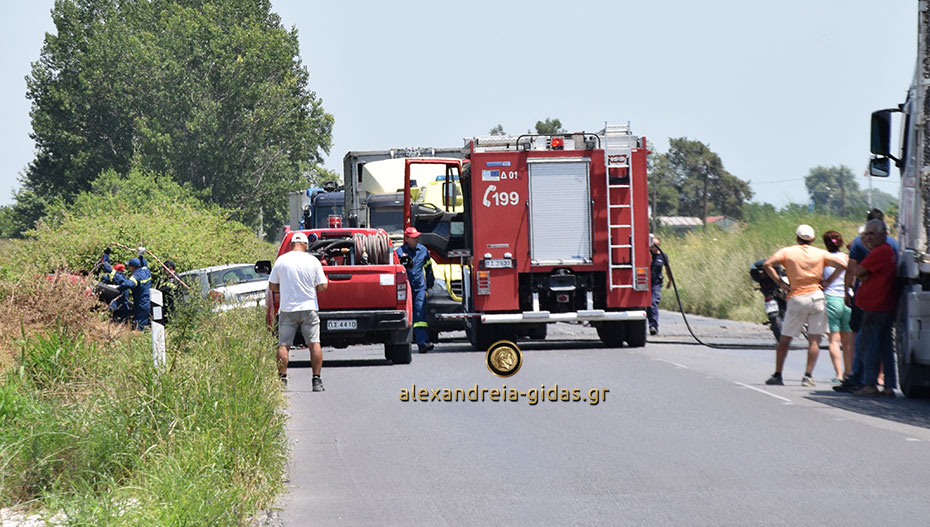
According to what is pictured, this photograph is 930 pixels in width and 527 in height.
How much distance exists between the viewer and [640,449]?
10125 millimetres

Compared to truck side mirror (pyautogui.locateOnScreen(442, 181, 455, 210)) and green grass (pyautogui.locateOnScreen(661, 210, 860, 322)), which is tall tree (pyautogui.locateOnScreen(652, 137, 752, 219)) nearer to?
green grass (pyautogui.locateOnScreen(661, 210, 860, 322))

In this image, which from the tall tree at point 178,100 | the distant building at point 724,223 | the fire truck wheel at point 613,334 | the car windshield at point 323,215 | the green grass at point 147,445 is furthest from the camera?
the tall tree at point 178,100

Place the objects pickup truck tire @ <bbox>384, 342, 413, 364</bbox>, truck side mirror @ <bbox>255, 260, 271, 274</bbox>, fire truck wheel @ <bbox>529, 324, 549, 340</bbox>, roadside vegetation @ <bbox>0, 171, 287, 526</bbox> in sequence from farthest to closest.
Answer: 1. fire truck wheel @ <bbox>529, 324, 549, 340</bbox>
2. truck side mirror @ <bbox>255, 260, 271, 274</bbox>
3. pickup truck tire @ <bbox>384, 342, 413, 364</bbox>
4. roadside vegetation @ <bbox>0, 171, 287, 526</bbox>

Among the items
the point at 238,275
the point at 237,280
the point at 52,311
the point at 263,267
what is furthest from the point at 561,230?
the point at 52,311

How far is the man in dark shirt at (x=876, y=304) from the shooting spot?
13477mm

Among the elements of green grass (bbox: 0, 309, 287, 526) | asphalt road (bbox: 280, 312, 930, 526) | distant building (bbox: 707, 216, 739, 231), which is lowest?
asphalt road (bbox: 280, 312, 930, 526)

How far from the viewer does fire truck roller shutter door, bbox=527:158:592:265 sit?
19.7 m

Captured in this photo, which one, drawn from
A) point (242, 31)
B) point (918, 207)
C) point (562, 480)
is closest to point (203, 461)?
point (562, 480)

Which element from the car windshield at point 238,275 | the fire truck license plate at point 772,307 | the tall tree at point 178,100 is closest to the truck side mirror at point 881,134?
the fire truck license plate at point 772,307

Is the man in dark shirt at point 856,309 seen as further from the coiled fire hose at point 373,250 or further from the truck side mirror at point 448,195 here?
the truck side mirror at point 448,195

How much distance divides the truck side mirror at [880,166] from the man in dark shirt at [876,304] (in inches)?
20.2

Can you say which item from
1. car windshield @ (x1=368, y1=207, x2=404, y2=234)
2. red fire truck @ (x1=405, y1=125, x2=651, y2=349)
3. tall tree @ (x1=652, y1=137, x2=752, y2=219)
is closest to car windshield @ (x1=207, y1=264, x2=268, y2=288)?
car windshield @ (x1=368, y1=207, x2=404, y2=234)

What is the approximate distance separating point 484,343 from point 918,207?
8.60m

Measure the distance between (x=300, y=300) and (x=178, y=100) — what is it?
53.7 meters
